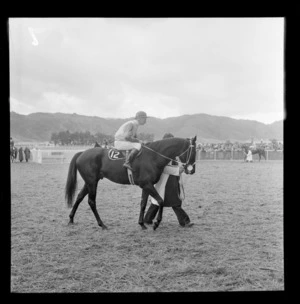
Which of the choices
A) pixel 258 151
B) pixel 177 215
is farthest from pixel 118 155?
pixel 258 151

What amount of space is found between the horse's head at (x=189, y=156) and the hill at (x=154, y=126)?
9cm

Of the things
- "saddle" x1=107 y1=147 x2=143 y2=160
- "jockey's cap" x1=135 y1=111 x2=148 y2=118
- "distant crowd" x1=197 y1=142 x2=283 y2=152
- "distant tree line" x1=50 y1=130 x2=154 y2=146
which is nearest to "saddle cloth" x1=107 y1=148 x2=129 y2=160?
"saddle" x1=107 y1=147 x2=143 y2=160

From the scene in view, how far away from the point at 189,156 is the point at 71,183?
132cm

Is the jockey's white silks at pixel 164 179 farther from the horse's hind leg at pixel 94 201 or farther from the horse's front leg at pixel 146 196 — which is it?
the horse's hind leg at pixel 94 201

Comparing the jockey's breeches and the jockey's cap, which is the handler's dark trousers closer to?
the jockey's breeches

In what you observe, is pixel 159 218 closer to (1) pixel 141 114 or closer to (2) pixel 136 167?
(2) pixel 136 167

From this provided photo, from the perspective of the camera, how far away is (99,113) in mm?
3449

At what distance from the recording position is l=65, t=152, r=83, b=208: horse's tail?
11.5 feet

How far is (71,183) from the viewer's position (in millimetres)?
3531

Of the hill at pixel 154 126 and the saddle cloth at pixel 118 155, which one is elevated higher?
the hill at pixel 154 126

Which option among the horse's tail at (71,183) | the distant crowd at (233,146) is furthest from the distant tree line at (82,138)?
the distant crowd at (233,146)

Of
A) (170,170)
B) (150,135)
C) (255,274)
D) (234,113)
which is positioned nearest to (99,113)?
(150,135)

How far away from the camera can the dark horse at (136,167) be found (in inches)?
138

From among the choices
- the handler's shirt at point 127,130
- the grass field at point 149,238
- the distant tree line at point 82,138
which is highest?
the handler's shirt at point 127,130
